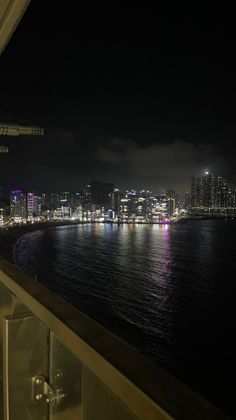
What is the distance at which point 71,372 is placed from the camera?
99 cm

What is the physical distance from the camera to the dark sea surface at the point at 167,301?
1352 cm

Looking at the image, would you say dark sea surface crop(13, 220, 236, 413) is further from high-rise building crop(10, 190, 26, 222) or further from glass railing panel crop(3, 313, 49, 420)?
high-rise building crop(10, 190, 26, 222)

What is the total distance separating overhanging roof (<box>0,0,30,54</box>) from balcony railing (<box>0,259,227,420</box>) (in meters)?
1.30

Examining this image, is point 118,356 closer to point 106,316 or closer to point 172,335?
point 172,335

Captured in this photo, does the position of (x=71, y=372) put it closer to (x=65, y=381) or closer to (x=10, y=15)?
(x=65, y=381)

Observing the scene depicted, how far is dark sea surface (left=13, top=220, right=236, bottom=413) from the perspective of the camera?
44.4 ft

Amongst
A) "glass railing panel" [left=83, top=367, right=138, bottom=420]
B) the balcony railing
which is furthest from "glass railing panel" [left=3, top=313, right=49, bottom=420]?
"glass railing panel" [left=83, top=367, right=138, bottom=420]

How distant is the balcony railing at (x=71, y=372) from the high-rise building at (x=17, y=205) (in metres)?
116

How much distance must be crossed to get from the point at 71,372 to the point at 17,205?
121 metres

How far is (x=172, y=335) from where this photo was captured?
618 inches

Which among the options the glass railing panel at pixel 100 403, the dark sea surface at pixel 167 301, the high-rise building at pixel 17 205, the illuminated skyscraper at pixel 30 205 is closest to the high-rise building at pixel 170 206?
the illuminated skyscraper at pixel 30 205

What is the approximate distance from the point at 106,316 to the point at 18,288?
1711 centimetres

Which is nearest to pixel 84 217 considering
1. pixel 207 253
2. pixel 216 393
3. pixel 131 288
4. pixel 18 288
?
pixel 207 253

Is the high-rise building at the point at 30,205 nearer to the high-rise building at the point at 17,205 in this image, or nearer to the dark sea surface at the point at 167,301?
the high-rise building at the point at 17,205
